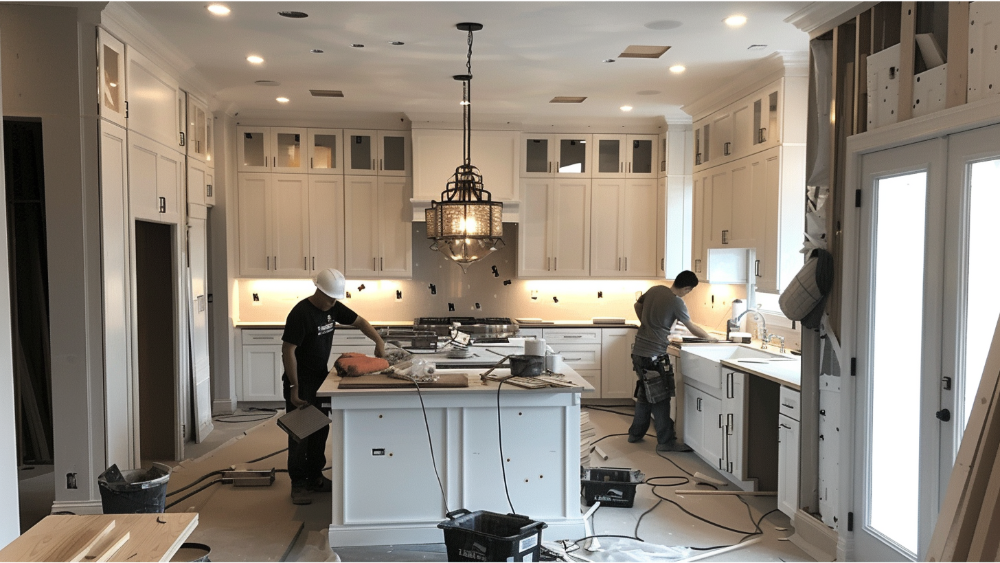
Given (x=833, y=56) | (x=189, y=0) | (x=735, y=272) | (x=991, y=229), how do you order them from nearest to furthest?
(x=991, y=229), (x=833, y=56), (x=189, y=0), (x=735, y=272)

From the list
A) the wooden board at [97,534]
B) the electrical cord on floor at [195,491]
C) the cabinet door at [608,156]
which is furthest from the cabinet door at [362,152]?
the wooden board at [97,534]

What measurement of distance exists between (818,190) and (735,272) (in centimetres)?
250

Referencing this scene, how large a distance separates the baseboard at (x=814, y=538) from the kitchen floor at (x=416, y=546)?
0.05 metres

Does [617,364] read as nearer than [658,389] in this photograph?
No

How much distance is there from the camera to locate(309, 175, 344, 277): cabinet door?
7391 millimetres

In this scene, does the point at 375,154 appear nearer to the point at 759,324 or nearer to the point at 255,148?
the point at 255,148

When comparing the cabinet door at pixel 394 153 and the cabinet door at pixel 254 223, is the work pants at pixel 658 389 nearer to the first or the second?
the cabinet door at pixel 394 153

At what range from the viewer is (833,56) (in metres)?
3.71

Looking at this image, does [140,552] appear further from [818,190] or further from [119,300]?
[818,190]

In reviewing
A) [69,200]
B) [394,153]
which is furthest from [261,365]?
[69,200]

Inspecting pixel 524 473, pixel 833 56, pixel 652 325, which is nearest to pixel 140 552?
pixel 524 473

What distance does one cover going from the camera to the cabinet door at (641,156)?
25.1ft

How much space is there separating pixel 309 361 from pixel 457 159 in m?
3.30

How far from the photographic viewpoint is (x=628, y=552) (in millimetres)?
3752
